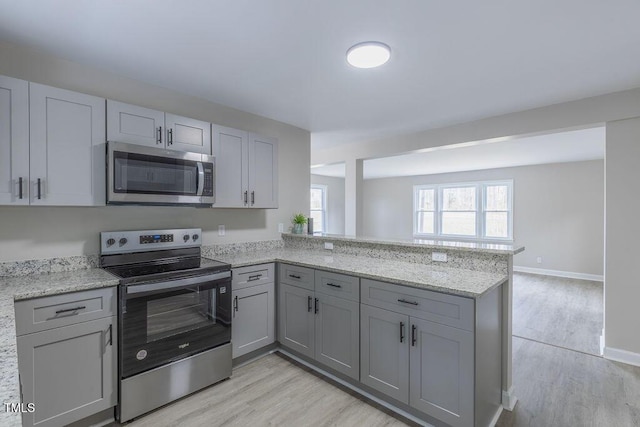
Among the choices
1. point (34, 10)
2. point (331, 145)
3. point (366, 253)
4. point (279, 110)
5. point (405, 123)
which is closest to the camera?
point (34, 10)

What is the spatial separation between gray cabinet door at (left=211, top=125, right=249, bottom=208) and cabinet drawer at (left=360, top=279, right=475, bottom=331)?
1.47 metres

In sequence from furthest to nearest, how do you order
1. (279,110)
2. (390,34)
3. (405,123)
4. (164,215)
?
(405,123) → (279,110) → (164,215) → (390,34)

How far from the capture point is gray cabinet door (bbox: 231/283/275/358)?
8.48ft

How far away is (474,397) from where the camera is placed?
1.71 meters

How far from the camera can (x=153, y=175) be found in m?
2.27

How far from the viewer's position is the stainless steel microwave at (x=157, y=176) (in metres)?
2.10

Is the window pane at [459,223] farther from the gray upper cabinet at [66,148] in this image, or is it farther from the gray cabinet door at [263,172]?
the gray upper cabinet at [66,148]

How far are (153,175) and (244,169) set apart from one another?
873 millimetres

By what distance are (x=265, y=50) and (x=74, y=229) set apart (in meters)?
Result: 1.89

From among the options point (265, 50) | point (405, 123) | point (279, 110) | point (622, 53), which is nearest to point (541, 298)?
point (405, 123)

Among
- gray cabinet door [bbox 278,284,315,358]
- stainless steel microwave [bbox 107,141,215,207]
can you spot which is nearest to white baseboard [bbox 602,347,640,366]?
gray cabinet door [bbox 278,284,315,358]

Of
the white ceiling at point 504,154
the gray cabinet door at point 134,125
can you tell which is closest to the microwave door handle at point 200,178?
the gray cabinet door at point 134,125

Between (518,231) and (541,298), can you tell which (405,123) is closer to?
(541,298)

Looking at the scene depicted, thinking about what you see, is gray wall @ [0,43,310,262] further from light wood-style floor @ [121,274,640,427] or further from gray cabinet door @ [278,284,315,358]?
light wood-style floor @ [121,274,640,427]
